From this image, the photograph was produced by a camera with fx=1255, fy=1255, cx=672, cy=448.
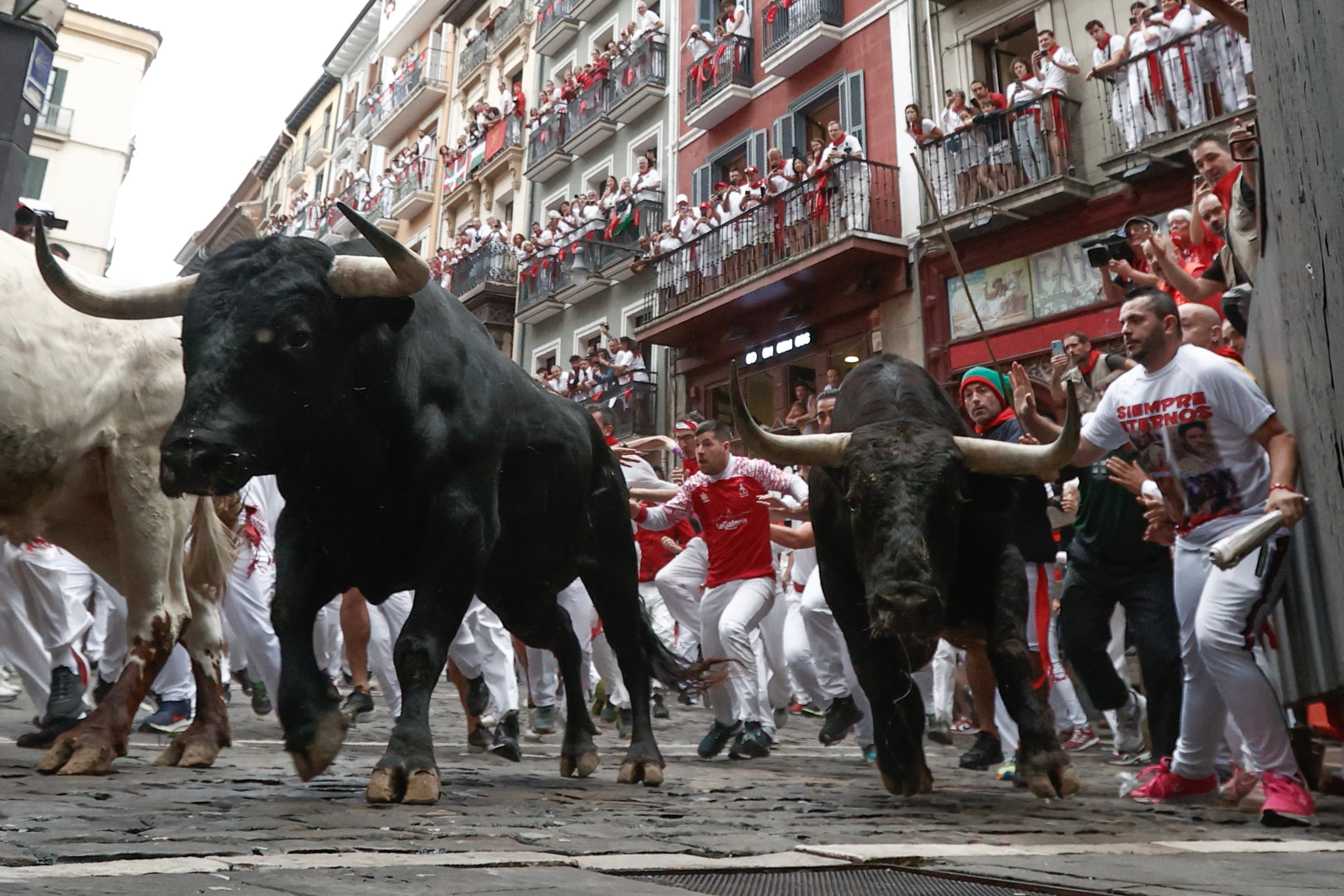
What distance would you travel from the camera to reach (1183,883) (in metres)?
2.86

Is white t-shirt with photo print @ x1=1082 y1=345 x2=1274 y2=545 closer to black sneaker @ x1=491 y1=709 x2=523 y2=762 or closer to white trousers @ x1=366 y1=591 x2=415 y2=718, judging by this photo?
black sneaker @ x1=491 y1=709 x2=523 y2=762

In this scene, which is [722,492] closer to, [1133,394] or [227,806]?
[1133,394]

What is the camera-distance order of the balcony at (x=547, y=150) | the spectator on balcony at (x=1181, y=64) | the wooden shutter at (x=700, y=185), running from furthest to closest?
1. the balcony at (x=547, y=150)
2. the wooden shutter at (x=700, y=185)
3. the spectator on balcony at (x=1181, y=64)

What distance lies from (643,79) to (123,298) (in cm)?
2447

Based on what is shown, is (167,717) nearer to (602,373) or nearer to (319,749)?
(319,749)

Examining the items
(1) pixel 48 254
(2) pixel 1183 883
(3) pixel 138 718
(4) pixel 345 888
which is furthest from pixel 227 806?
(3) pixel 138 718

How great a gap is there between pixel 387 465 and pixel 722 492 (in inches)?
165

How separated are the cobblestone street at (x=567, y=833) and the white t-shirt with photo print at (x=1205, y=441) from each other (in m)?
1.19

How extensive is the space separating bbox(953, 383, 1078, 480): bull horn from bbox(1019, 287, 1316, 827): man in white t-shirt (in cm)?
53

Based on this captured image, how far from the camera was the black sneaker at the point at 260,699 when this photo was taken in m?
9.22

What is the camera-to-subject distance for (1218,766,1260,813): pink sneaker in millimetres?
5105

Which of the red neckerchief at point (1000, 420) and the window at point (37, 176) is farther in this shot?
the window at point (37, 176)

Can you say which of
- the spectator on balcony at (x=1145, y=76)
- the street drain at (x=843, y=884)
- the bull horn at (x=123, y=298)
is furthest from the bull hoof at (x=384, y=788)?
the spectator on balcony at (x=1145, y=76)

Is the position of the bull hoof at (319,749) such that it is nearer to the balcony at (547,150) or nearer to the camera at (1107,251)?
the camera at (1107,251)
